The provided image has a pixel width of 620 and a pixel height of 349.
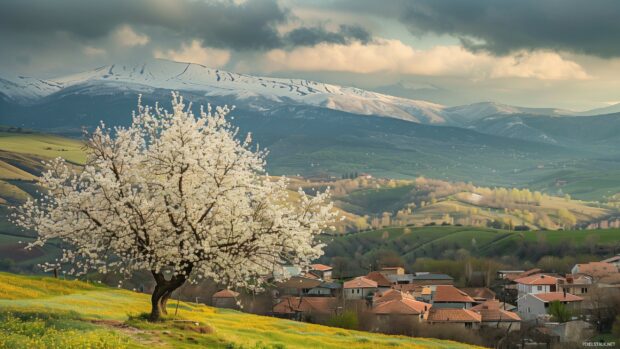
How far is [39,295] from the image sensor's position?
215 ft

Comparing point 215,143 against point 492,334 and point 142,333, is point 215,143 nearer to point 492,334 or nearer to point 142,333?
point 142,333

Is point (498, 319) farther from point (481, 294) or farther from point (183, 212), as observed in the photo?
point (183, 212)

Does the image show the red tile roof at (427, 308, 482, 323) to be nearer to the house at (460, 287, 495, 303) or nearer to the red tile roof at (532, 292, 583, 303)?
the red tile roof at (532, 292, 583, 303)

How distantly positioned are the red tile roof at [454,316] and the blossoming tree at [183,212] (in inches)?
3273

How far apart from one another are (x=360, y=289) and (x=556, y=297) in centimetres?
4786

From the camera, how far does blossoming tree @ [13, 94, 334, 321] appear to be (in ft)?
146

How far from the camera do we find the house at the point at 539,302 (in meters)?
152

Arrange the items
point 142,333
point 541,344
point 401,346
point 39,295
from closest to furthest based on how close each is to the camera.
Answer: point 142,333 → point 401,346 → point 39,295 → point 541,344

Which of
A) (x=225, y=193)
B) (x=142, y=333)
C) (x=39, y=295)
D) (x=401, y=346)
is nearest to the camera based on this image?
Answer: (x=142, y=333)

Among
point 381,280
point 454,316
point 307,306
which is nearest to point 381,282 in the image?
point 381,280

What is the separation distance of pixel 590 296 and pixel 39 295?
395ft

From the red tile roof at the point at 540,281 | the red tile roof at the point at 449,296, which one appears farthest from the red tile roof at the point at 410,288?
the red tile roof at the point at 540,281

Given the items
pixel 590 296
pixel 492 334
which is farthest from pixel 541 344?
pixel 590 296

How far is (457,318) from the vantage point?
126m
